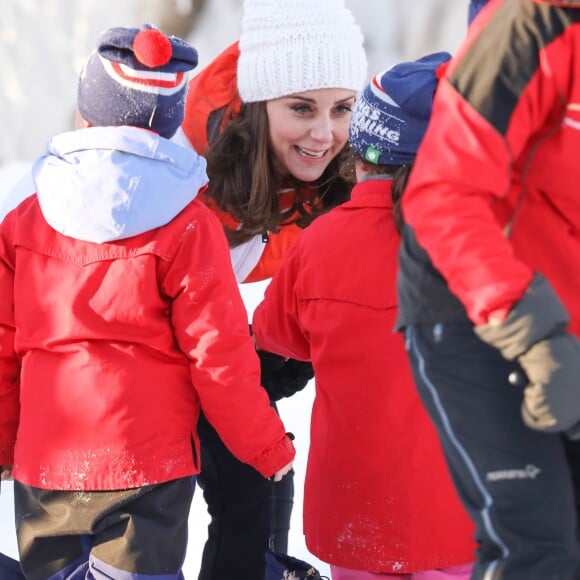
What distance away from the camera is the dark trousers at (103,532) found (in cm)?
248

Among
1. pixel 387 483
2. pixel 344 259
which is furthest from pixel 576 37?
pixel 387 483

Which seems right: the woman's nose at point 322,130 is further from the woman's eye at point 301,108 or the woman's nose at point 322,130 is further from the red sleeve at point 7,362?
the red sleeve at point 7,362

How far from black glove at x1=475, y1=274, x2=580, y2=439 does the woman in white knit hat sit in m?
1.52

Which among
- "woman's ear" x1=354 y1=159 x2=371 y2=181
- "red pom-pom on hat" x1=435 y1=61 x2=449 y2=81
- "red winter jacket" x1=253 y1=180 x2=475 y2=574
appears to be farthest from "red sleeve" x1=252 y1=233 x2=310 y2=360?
"red pom-pom on hat" x1=435 y1=61 x2=449 y2=81

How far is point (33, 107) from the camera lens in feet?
30.0

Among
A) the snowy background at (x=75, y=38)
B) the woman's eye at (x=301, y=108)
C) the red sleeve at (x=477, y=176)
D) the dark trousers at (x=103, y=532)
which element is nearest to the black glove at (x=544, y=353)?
the red sleeve at (x=477, y=176)

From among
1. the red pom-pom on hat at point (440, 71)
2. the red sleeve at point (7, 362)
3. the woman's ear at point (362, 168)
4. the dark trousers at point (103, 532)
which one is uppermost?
the red pom-pom on hat at point (440, 71)

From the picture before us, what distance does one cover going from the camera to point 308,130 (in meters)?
3.35

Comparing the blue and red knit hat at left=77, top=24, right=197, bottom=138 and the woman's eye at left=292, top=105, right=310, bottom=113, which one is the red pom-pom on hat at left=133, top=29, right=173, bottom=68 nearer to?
the blue and red knit hat at left=77, top=24, right=197, bottom=138

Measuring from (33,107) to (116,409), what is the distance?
23.3 feet

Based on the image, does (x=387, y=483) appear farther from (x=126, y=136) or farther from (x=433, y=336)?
(x=126, y=136)

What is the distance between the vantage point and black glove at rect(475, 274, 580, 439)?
1646mm

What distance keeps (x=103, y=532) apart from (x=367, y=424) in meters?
0.64

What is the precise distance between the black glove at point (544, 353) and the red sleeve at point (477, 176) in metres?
0.03
